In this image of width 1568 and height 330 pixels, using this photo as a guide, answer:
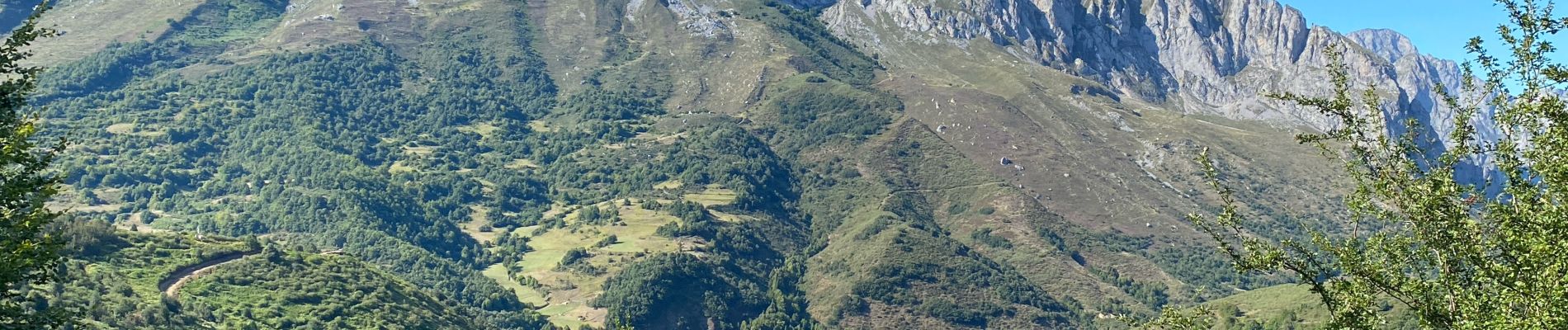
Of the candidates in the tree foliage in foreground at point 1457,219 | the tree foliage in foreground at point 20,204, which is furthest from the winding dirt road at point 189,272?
the tree foliage in foreground at point 1457,219

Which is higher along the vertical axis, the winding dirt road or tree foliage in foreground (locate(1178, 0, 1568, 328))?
tree foliage in foreground (locate(1178, 0, 1568, 328))

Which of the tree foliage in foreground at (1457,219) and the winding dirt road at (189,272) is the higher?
the tree foliage in foreground at (1457,219)

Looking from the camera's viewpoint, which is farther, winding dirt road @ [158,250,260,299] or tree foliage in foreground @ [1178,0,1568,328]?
winding dirt road @ [158,250,260,299]

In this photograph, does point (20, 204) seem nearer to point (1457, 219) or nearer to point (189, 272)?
point (1457, 219)

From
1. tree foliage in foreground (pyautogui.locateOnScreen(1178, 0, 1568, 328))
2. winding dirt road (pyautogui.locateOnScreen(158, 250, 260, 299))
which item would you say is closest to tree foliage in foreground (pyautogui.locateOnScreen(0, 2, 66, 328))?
tree foliage in foreground (pyautogui.locateOnScreen(1178, 0, 1568, 328))

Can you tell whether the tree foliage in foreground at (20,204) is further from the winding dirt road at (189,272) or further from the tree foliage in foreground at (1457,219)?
the winding dirt road at (189,272)

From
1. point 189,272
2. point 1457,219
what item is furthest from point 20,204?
point 189,272

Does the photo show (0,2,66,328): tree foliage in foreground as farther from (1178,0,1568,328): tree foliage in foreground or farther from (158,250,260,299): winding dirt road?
(158,250,260,299): winding dirt road
